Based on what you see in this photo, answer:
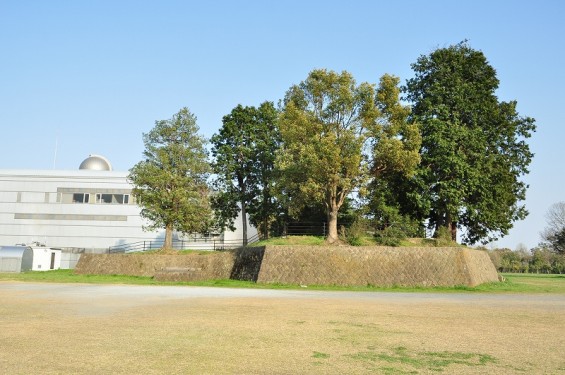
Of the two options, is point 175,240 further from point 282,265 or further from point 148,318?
point 148,318

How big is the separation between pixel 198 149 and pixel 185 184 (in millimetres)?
3482

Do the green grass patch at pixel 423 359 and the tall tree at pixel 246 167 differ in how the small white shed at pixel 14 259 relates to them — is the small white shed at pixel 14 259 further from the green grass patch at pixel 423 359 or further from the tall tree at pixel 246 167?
the green grass patch at pixel 423 359

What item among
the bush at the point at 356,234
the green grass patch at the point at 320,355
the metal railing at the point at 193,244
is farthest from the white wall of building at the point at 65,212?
the green grass patch at the point at 320,355

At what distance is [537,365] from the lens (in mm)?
9242

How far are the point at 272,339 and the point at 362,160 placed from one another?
26820 mm

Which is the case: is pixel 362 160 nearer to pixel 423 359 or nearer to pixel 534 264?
pixel 423 359

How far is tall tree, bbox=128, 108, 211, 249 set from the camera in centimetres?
4328

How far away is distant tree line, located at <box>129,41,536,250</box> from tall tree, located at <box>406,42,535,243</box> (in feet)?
0.32


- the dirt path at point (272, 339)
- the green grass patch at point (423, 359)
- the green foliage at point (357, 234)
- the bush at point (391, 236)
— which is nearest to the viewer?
the dirt path at point (272, 339)

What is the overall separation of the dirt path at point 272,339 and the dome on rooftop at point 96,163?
5049cm

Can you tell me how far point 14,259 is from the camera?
49.4m

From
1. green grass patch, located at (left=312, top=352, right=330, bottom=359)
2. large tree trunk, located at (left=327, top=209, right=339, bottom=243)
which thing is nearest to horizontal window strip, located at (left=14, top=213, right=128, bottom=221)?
large tree trunk, located at (left=327, top=209, right=339, bottom=243)

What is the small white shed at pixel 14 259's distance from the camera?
49250 mm

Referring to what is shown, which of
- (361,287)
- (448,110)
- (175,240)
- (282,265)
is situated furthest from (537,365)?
(175,240)
